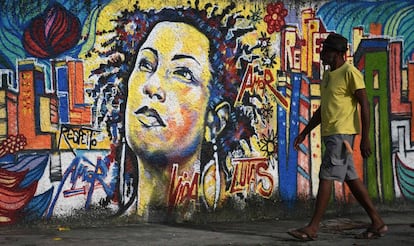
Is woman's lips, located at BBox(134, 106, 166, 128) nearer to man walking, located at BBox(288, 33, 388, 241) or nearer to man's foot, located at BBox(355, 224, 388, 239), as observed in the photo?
man walking, located at BBox(288, 33, 388, 241)

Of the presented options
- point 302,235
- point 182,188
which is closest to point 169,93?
point 182,188

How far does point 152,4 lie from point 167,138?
1279mm

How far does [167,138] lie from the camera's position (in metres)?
7.44

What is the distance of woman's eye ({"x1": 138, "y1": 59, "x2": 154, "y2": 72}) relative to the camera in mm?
7355

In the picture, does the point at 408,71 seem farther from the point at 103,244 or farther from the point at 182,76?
the point at 103,244

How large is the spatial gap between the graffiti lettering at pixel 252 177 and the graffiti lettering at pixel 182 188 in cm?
39

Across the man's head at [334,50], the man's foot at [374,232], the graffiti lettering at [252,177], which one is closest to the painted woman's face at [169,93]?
the graffiti lettering at [252,177]

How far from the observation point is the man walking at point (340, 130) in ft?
20.9

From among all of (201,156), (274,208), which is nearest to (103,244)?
(201,156)

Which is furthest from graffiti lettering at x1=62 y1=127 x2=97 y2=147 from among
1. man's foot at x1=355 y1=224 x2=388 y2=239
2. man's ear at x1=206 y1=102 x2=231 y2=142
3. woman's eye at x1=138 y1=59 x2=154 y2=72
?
man's foot at x1=355 y1=224 x2=388 y2=239

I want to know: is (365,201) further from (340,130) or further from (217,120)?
(217,120)

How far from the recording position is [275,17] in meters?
7.84

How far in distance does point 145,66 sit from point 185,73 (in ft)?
1.32

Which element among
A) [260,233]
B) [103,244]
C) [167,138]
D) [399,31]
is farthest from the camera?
[399,31]
